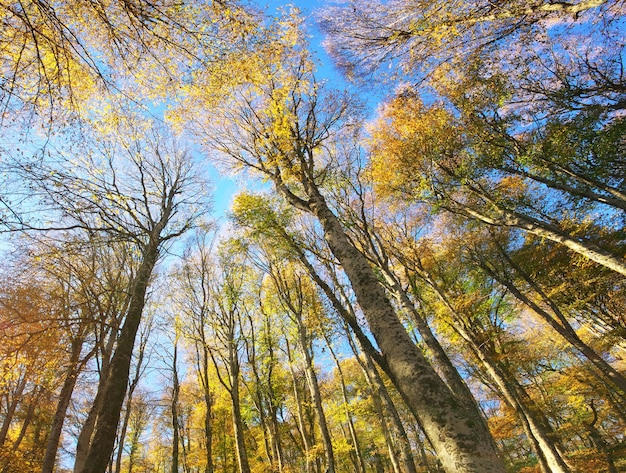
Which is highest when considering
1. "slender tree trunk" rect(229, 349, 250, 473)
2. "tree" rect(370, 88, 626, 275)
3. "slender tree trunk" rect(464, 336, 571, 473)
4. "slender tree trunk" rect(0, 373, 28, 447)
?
"tree" rect(370, 88, 626, 275)

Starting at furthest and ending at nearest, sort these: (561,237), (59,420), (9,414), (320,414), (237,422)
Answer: (9,414) → (237,422) → (320,414) → (59,420) → (561,237)

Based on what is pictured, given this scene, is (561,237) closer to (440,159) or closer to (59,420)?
(440,159)

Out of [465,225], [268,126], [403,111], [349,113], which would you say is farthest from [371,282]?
[465,225]

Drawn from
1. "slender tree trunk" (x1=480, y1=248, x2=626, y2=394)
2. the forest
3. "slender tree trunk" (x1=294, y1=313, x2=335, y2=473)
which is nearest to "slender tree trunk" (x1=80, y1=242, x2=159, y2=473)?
the forest

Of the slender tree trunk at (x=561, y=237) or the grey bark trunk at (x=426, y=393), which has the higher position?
the slender tree trunk at (x=561, y=237)

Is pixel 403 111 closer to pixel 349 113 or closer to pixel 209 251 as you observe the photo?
pixel 349 113

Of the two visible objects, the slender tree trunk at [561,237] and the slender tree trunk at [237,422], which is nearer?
the slender tree trunk at [561,237]

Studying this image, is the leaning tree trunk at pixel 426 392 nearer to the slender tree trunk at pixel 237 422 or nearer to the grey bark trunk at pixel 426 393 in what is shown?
the grey bark trunk at pixel 426 393

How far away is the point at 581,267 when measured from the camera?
426 inches

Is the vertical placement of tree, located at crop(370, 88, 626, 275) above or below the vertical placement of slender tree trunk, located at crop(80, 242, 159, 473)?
above

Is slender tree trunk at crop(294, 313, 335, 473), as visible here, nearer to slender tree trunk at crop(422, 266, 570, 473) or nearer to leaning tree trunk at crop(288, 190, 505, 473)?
slender tree trunk at crop(422, 266, 570, 473)

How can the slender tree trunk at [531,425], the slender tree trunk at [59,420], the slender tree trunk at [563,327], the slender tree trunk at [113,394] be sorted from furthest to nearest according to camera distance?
the slender tree trunk at [563,327]
the slender tree trunk at [531,425]
the slender tree trunk at [59,420]
the slender tree trunk at [113,394]

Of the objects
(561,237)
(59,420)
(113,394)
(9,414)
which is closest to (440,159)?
(561,237)

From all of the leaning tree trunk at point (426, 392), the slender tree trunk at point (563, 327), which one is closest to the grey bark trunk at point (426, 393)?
the leaning tree trunk at point (426, 392)
